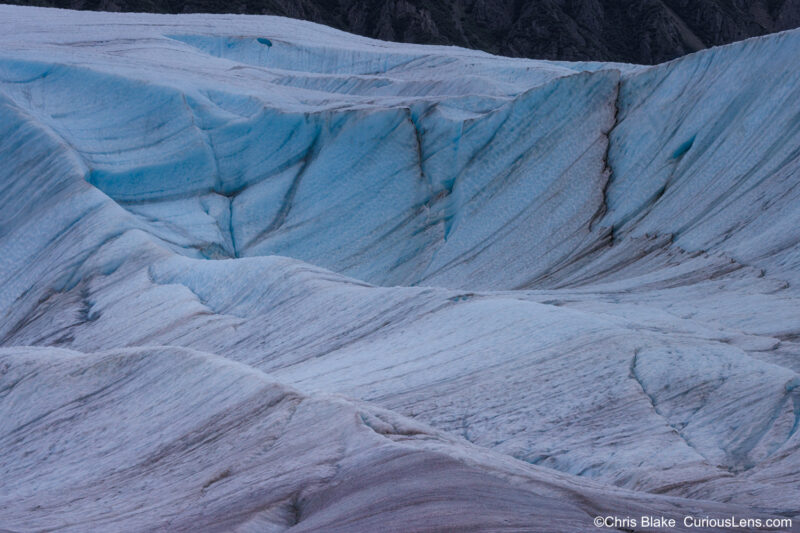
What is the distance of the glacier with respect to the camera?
5.18m

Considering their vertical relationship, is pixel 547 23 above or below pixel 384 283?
above

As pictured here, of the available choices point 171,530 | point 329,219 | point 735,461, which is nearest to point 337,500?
point 171,530

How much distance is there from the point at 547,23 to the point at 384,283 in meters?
45.5

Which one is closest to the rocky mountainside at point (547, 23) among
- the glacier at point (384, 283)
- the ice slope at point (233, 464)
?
the glacier at point (384, 283)

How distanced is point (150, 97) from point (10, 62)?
286 cm

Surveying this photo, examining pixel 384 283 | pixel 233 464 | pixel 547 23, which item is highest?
pixel 547 23

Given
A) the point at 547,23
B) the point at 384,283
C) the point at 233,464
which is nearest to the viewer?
the point at 233,464

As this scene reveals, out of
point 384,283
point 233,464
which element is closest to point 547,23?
point 384,283

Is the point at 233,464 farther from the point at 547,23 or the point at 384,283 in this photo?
the point at 547,23

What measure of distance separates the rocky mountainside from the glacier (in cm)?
3178

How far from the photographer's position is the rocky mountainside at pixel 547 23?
52.6 meters

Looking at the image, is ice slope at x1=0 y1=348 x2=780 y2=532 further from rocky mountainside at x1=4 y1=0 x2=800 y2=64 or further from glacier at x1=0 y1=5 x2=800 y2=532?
rocky mountainside at x1=4 y1=0 x2=800 y2=64

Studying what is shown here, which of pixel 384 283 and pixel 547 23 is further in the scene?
pixel 547 23

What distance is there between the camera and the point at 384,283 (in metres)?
13.6
